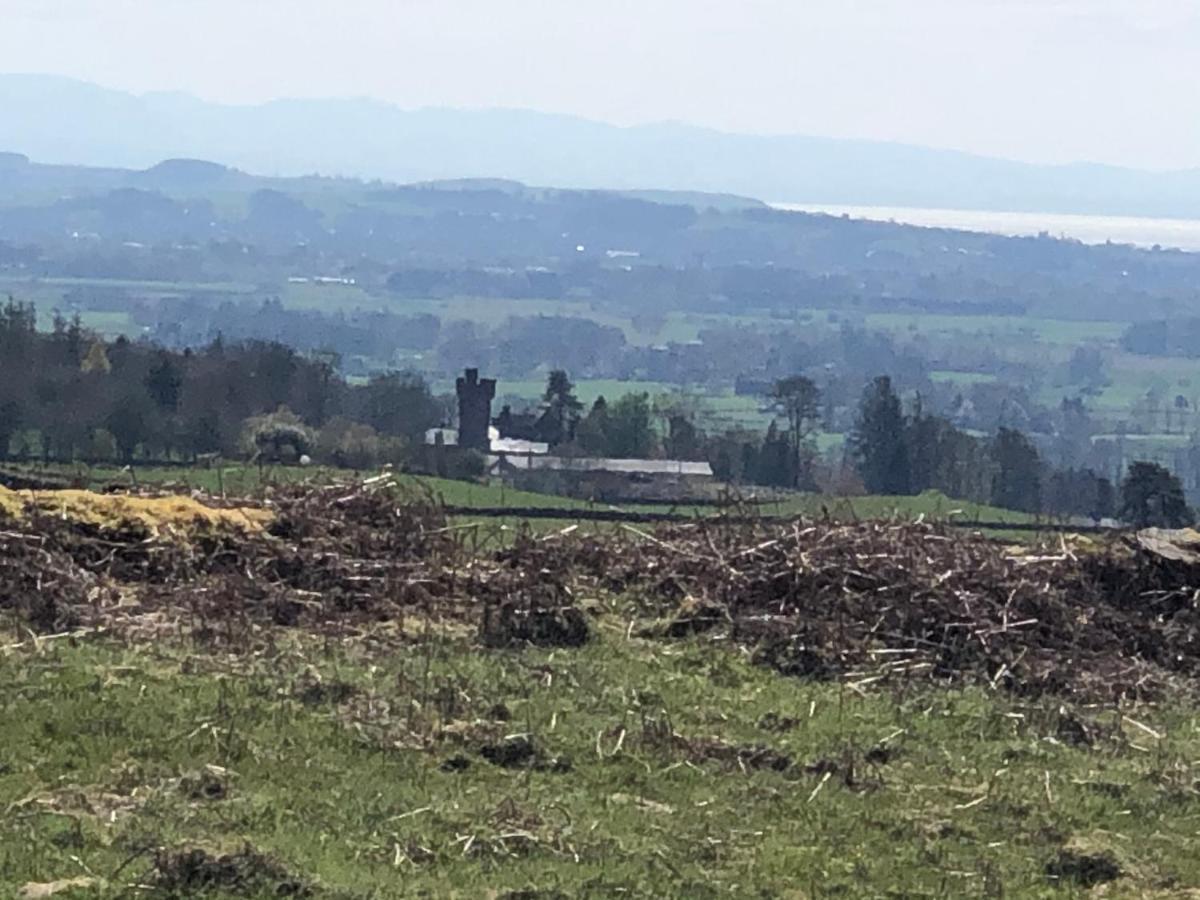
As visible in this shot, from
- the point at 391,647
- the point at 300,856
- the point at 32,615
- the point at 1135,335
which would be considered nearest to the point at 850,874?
the point at 300,856

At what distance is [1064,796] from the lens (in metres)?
9.12

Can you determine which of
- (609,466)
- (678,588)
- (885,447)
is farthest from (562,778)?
(885,447)

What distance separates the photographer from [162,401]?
48.1 meters

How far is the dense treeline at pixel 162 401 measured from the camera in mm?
45219

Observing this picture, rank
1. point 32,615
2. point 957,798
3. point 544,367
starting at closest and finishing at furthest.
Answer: point 957,798
point 32,615
point 544,367

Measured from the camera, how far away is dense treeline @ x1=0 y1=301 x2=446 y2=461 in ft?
148

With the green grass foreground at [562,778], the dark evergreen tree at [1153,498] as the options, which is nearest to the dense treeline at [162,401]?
the dark evergreen tree at [1153,498]

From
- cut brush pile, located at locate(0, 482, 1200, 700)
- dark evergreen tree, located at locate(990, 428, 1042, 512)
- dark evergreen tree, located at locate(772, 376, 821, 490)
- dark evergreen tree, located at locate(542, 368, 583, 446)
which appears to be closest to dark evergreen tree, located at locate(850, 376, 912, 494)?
dark evergreen tree, located at locate(772, 376, 821, 490)

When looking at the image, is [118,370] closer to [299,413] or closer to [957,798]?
[299,413]

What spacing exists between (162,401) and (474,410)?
26.3 feet

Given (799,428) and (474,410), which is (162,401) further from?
(799,428)

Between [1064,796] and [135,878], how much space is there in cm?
451

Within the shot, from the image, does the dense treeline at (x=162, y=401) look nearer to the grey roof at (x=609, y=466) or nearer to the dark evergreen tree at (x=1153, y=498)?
the grey roof at (x=609, y=466)

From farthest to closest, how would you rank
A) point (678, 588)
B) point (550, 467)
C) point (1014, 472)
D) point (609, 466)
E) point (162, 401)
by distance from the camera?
point (1014, 472), point (162, 401), point (550, 467), point (609, 466), point (678, 588)
